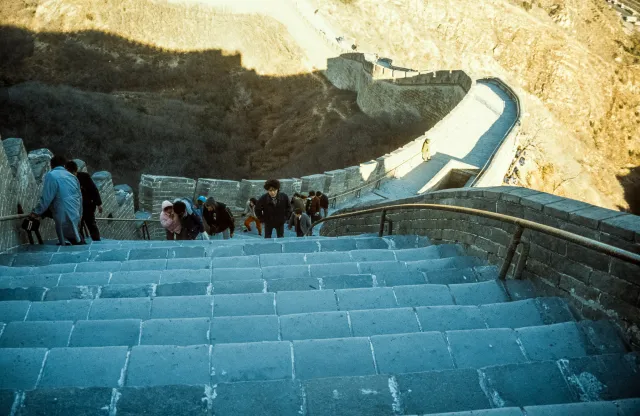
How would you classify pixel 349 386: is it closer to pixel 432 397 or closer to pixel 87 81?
pixel 432 397

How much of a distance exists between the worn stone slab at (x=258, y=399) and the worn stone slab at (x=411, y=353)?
615mm

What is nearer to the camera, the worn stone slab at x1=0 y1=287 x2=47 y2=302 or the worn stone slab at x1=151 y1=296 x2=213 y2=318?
the worn stone slab at x1=151 y1=296 x2=213 y2=318

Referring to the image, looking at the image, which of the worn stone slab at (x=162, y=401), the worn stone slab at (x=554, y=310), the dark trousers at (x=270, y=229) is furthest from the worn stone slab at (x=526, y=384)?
the dark trousers at (x=270, y=229)

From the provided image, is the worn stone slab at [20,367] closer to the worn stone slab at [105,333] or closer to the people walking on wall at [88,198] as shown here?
the worn stone slab at [105,333]

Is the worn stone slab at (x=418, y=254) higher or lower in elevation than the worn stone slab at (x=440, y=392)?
lower

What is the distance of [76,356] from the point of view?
240 centimetres

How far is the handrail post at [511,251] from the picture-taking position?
141 inches

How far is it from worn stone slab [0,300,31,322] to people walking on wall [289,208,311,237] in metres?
5.94

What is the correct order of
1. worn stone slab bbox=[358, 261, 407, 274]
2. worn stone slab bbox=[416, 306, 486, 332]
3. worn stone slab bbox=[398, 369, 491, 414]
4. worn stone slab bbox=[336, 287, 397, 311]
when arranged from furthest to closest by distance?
worn stone slab bbox=[358, 261, 407, 274], worn stone slab bbox=[336, 287, 397, 311], worn stone slab bbox=[416, 306, 486, 332], worn stone slab bbox=[398, 369, 491, 414]

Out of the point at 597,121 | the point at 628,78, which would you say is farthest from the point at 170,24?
the point at 628,78

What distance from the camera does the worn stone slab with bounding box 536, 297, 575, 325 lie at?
318 centimetres

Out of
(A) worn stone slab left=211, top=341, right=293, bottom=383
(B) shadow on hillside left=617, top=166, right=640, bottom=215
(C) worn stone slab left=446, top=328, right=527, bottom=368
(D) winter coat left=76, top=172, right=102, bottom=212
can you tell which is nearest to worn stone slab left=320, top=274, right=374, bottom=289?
(C) worn stone slab left=446, top=328, right=527, bottom=368

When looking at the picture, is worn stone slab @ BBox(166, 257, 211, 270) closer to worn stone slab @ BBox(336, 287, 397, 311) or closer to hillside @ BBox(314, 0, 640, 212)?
worn stone slab @ BBox(336, 287, 397, 311)

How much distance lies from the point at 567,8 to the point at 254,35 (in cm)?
4818
